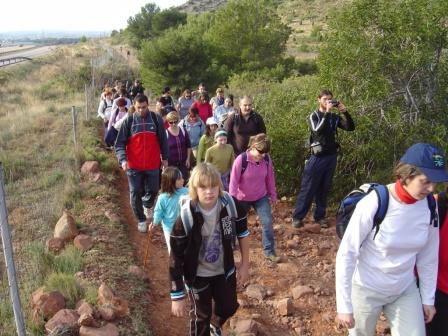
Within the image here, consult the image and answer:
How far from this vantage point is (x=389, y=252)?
2.73m

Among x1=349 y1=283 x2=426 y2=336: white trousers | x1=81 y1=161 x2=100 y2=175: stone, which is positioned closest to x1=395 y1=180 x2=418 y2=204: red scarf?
x1=349 y1=283 x2=426 y2=336: white trousers

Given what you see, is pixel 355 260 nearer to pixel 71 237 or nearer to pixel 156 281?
pixel 156 281

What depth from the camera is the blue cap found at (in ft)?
8.25

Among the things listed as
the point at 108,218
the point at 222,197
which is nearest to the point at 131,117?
the point at 108,218

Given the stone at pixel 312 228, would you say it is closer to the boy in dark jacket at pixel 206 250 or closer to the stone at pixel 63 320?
the boy in dark jacket at pixel 206 250

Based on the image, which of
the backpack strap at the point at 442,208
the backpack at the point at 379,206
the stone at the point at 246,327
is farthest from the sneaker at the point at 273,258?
the backpack strap at the point at 442,208

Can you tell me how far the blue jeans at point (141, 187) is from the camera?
618 cm

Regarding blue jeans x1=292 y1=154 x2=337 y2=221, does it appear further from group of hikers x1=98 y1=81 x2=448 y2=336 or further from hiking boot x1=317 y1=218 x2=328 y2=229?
group of hikers x1=98 y1=81 x2=448 y2=336

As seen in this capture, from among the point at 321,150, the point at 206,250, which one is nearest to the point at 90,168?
the point at 321,150

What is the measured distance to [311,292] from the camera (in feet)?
16.3

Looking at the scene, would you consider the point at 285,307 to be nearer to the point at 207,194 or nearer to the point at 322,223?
the point at 207,194

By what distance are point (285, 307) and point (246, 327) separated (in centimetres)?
62

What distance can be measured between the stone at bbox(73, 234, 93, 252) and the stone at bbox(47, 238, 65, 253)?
17 centimetres

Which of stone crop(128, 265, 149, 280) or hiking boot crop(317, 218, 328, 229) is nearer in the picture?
stone crop(128, 265, 149, 280)
